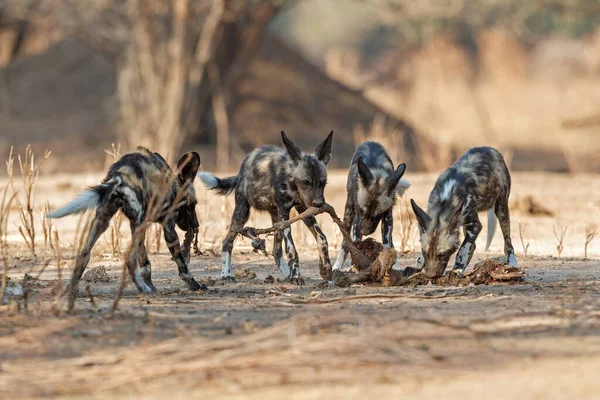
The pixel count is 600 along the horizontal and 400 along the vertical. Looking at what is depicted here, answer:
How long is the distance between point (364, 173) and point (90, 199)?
3085 millimetres

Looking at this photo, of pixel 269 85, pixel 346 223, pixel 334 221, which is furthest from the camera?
pixel 269 85

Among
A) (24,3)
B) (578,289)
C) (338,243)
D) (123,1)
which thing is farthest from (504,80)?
(578,289)

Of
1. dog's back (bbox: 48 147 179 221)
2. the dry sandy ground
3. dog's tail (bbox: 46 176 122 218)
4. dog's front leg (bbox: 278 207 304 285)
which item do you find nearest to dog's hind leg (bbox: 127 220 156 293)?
the dry sandy ground

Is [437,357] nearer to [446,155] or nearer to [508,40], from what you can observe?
[446,155]

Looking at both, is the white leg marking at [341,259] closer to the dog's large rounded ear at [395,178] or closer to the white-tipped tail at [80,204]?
the dog's large rounded ear at [395,178]

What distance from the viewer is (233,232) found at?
954cm

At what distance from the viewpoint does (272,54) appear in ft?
101

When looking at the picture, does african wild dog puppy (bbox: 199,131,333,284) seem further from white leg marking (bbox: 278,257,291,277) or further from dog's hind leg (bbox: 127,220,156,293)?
dog's hind leg (bbox: 127,220,156,293)

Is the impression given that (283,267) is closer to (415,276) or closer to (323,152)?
(323,152)

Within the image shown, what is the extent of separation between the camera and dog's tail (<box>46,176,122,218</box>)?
727 cm

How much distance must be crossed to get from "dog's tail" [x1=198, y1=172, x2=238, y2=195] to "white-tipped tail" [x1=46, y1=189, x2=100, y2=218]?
226cm

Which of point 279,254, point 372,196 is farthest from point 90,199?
point 372,196

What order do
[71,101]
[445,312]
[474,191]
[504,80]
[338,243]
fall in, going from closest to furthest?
[445,312] → [474,191] → [338,243] → [71,101] → [504,80]

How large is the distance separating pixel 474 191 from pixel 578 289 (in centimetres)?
194
